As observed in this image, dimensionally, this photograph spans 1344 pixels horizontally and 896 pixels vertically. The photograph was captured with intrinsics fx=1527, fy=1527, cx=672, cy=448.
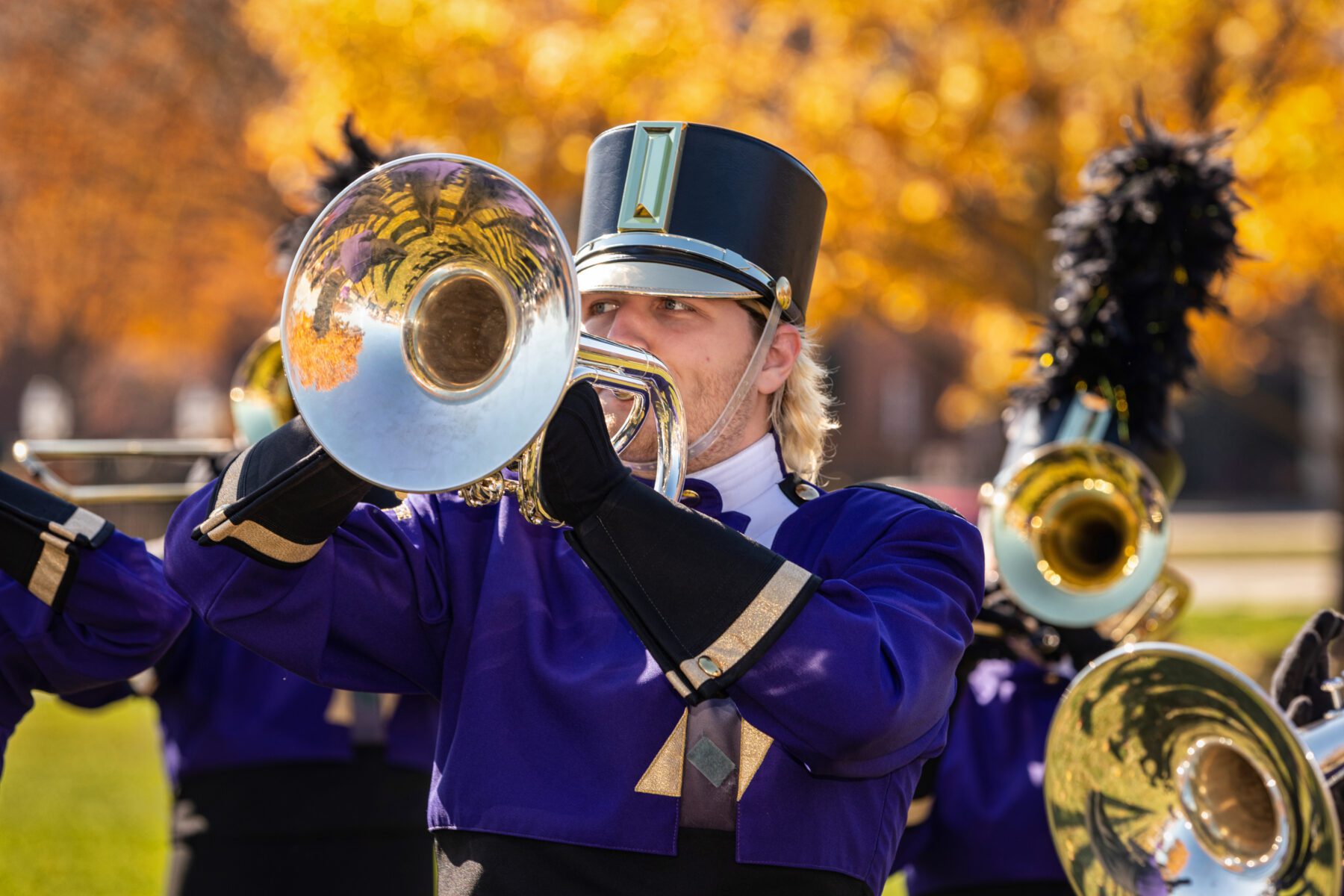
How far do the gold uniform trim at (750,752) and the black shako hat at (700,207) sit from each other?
68 centimetres

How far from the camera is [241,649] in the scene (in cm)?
380

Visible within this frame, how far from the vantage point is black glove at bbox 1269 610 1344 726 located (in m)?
2.91

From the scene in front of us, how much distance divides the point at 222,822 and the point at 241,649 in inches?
17.2

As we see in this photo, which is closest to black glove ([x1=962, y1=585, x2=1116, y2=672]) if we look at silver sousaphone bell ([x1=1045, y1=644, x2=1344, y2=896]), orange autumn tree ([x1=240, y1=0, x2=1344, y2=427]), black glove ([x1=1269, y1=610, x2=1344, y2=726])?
black glove ([x1=1269, y1=610, x2=1344, y2=726])

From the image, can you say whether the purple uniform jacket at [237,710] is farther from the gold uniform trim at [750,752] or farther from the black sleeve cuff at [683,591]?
the black sleeve cuff at [683,591]

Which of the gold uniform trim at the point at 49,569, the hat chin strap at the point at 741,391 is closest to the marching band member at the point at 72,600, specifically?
the gold uniform trim at the point at 49,569

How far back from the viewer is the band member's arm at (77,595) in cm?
270

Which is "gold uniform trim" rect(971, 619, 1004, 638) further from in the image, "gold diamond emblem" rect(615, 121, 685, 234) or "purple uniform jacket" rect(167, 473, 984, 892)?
"gold diamond emblem" rect(615, 121, 685, 234)

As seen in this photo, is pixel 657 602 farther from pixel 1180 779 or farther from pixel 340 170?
pixel 340 170

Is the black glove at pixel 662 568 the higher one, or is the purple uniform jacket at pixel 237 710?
the black glove at pixel 662 568

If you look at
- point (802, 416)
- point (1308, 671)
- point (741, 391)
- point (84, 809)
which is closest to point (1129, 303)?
point (1308, 671)

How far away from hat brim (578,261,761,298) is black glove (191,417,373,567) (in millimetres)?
504

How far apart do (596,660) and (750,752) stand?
256 mm

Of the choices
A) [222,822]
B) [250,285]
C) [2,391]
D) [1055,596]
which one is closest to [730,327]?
[1055,596]
